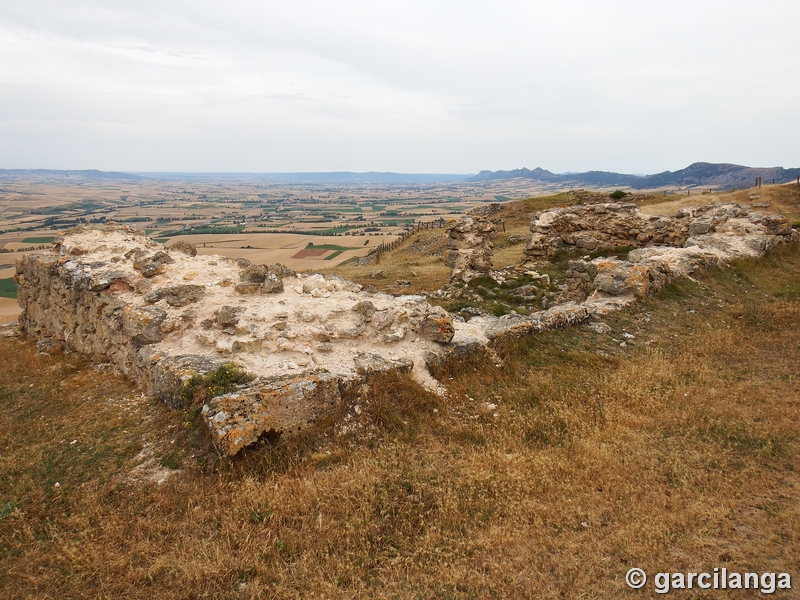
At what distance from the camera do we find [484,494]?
15.2 feet

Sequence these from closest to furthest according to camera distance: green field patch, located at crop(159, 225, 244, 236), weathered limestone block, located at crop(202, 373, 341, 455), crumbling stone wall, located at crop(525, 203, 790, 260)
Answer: weathered limestone block, located at crop(202, 373, 341, 455) < crumbling stone wall, located at crop(525, 203, 790, 260) < green field patch, located at crop(159, 225, 244, 236)

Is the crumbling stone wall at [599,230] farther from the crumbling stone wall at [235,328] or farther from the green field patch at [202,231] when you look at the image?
the green field patch at [202,231]

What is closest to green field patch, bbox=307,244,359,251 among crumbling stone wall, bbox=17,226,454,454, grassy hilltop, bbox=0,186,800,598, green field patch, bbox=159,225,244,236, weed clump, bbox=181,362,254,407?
green field patch, bbox=159,225,244,236

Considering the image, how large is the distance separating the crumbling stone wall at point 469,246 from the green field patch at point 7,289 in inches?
1018

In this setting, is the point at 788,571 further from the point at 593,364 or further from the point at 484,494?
the point at 593,364

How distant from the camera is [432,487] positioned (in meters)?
4.73

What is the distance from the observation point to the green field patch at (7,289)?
24.5 metres

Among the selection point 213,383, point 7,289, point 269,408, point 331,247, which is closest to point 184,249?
point 213,383

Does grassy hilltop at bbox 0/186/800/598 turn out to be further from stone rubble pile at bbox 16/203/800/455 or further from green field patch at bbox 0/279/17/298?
green field patch at bbox 0/279/17/298

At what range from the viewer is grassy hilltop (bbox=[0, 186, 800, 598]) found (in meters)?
3.69

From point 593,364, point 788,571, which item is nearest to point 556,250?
point 593,364

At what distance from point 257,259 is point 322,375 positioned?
3468 cm

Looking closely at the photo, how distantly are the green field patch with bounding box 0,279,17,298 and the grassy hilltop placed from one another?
2289 centimetres

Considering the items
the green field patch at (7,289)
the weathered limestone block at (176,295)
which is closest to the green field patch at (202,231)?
the green field patch at (7,289)
